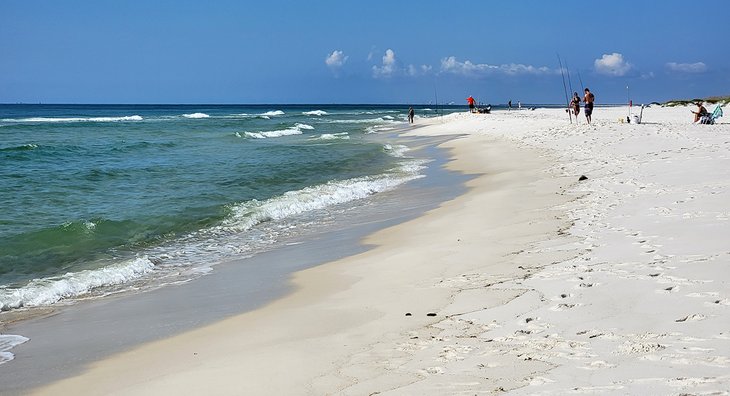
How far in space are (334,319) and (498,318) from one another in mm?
1515

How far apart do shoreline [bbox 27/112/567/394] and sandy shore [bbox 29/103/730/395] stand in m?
0.02

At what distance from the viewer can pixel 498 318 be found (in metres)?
5.07

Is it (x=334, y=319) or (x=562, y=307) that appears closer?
(x=562, y=307)

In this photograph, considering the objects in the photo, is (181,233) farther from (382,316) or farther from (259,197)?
(382,316)

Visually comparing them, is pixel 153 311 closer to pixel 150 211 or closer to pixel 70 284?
pixel 70 284

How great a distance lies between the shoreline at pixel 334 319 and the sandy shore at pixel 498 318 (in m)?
0.02

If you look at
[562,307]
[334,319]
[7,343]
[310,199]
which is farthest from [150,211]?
[562,307]

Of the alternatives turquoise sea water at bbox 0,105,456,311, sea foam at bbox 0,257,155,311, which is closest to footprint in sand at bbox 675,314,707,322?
turquoise sea water at bbox 0,105,456,311

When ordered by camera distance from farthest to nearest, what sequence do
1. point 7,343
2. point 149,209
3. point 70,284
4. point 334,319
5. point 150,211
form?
1. point 149,209
2. point 150,211
3. point 70,284
4. point 7,343
5. point 334,319

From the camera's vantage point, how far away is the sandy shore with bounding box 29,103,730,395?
3.91 m

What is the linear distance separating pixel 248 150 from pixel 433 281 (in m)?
24.5

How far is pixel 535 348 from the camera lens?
4285 mm

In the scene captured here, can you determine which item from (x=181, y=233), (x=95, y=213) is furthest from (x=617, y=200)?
(x=95, y=213)

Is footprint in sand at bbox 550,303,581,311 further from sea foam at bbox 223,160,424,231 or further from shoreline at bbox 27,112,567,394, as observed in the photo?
sea foam at bbox 223,160,424,231
